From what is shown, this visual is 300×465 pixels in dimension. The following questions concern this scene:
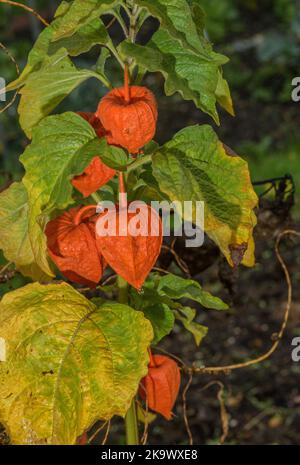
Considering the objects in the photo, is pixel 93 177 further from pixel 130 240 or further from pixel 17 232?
pixel 17 232

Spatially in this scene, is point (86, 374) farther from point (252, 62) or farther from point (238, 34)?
point (238, 34)

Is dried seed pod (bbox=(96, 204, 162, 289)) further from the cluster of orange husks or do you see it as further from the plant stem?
the plant stem

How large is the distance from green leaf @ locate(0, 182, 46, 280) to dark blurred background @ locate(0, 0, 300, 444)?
0.80ft

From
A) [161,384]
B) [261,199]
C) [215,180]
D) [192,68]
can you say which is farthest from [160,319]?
[261,199]

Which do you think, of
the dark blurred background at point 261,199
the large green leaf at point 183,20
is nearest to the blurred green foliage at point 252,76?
the dark blurred background at point 261,199

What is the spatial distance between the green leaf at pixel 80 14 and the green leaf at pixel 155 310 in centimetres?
48

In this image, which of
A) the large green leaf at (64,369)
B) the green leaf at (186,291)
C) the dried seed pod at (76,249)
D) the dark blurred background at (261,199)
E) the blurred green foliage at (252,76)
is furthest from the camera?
the blurred green foliage at (252,76)

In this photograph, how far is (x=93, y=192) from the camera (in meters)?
1.39

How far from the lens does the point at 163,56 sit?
130cm

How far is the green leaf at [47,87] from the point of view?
136 centimetres

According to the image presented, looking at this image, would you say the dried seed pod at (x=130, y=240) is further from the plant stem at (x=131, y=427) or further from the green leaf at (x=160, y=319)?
the plant stem at (x=131, y=427)

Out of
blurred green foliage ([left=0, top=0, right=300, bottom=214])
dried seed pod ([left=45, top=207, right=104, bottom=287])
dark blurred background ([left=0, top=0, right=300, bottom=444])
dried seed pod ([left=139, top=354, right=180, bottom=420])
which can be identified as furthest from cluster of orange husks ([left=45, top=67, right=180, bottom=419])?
blurred green foliage ([left=0, top=0, right=300, bottom=214])
